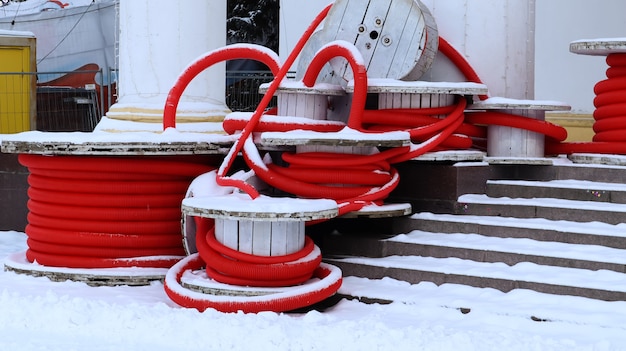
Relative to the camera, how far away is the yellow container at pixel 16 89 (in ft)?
40.5

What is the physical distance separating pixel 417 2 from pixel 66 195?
109 inches

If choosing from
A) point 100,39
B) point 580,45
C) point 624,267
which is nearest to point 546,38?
point 580,45

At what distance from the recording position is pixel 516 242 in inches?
251

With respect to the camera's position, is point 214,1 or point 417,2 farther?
point 214,1

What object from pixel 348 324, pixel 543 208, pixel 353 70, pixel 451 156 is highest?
pixel 353 70

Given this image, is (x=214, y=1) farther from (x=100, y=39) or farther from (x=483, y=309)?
(x=100, y=39)

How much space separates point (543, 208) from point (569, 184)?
1.53 ft

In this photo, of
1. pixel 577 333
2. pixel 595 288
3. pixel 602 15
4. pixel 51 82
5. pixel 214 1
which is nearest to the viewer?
pixel 577 333

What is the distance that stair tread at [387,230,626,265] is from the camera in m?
5.96

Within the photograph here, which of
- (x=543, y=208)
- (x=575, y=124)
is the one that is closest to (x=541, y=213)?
(x=543, y=208)

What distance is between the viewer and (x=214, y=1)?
8.30 m

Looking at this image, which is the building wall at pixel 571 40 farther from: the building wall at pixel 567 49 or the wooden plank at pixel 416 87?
the wooden plank at pixel 416 87

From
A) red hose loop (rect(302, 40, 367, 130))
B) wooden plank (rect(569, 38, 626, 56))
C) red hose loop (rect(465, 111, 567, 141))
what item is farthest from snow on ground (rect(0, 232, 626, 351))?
wooden plank (rect(569, 38, 626, 56))

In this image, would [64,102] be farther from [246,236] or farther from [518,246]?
[518,246]
